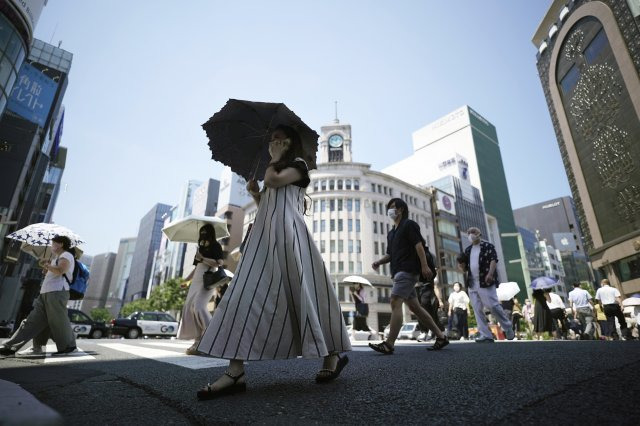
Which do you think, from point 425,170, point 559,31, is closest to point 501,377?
point 559,31

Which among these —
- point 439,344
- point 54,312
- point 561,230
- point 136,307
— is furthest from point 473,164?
point 54,312

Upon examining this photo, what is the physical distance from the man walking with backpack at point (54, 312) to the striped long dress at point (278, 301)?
3995 millimetres

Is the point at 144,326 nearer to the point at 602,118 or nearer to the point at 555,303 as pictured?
the point at 555,303

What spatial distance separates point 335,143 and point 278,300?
63.0 meters

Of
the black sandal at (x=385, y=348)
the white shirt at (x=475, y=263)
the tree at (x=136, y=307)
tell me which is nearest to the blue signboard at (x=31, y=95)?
the white shirt at (x=475, y=263)

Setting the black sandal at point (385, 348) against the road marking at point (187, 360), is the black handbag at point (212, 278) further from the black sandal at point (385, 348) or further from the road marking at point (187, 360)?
the black sandal at point (385, 348)

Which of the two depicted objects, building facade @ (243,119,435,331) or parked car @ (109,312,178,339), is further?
building facade @ (243,119,435,331)

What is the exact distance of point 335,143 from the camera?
63.6m

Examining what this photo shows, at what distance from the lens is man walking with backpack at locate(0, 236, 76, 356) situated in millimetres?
4527

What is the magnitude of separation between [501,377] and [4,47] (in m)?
28.4

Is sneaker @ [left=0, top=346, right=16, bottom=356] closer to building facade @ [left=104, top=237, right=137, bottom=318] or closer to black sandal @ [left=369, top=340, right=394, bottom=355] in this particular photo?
black sandal @ [left=369, top=340, right=394, bottom=355]

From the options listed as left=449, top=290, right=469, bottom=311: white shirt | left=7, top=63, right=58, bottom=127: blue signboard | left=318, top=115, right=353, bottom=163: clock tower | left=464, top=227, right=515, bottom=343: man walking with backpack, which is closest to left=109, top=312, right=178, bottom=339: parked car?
left=449, top=290, right=469, bottom=311: white shirt

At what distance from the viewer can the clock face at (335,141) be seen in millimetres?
63406

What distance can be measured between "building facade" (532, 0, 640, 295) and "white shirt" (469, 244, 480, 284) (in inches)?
1146
